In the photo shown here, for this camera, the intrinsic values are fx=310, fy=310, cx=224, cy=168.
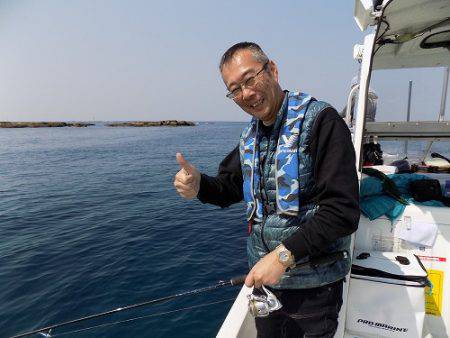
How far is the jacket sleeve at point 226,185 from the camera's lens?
8.25ft

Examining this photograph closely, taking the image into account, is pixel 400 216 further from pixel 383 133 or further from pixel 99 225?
pixel 99 225

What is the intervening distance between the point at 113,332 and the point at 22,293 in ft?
8.69

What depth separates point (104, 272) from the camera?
23.3ft

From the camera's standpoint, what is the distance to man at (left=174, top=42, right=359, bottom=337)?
1.76 meters

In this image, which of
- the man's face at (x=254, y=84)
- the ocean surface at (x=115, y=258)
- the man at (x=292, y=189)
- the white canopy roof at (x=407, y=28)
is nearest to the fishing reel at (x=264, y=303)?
the man at (x=292, y=189)

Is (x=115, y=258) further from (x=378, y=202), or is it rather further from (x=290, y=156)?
(x=290, y=156)

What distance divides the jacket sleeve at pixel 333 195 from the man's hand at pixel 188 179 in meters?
0.88

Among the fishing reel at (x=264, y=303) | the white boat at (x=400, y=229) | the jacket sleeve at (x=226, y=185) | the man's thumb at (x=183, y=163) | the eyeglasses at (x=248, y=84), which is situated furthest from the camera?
the white boat at (x=400, y=229)

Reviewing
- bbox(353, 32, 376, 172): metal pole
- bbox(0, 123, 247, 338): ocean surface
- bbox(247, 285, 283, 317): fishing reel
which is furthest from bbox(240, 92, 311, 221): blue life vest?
bbox(0, 123, 247, 338): ocean surface

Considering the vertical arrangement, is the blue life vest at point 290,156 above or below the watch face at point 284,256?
above

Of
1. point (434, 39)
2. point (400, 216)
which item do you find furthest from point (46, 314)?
point (434, 39)

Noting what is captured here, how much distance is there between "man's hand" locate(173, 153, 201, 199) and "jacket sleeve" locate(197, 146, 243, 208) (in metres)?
0.11

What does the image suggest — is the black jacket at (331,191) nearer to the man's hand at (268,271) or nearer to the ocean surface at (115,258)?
the man's hand at (268,271)

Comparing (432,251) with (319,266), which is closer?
(319,266)
